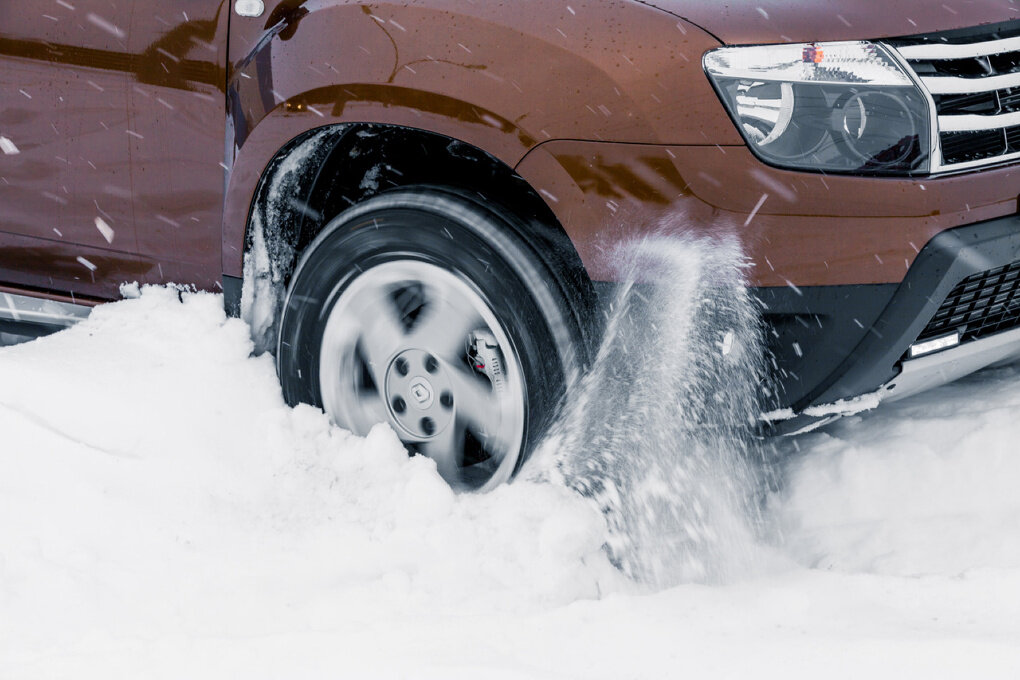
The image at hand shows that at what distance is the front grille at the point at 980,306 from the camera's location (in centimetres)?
232

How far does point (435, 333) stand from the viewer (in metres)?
2.63

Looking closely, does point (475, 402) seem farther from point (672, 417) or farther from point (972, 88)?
point (972, 88)

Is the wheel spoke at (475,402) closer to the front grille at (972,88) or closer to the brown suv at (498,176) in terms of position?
the brown suv at (498,176)

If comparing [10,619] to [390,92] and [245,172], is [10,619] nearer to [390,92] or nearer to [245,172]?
[245,172]

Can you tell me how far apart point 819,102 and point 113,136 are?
74.9 inches

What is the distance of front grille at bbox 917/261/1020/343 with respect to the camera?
2.32 meters

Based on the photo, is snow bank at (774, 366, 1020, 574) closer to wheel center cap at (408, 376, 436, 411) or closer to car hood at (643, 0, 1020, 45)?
wheel center cap at (408, 376, 436, 411)

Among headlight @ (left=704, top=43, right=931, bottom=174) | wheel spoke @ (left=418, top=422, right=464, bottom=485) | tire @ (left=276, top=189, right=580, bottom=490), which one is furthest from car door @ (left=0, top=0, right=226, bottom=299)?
headlight @ (left=704, top=43, right=931, bottom=174)

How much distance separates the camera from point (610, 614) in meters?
2.15

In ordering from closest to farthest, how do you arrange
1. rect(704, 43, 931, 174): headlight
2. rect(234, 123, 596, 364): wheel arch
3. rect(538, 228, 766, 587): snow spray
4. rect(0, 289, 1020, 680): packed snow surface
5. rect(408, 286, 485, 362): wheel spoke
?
rect(0, 289, 1020, 680): packed snow surface, rect(704, 43, 931, 174): headlight, rect(538, 228, 766, 587): snow spray, rect(234, 123, 596, 364): wheel arch, rect(408, 286, 485, 362): wheel spoke

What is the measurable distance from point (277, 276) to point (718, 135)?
1.35 meters

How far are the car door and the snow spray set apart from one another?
1204 mm

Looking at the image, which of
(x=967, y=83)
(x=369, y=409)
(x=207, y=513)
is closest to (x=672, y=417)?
(x=369, y=409)

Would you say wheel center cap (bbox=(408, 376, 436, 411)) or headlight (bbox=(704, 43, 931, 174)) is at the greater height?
headlight (bbox=(704, 43, 931, 174))
